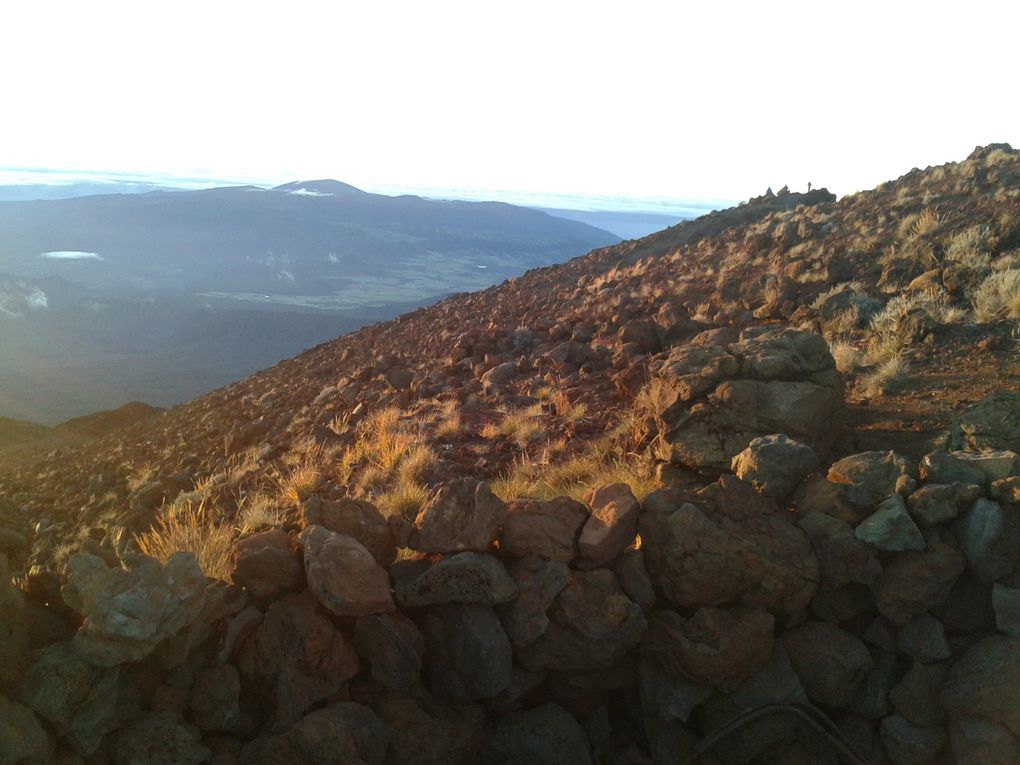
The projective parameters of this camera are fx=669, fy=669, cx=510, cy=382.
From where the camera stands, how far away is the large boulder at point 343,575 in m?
4.04

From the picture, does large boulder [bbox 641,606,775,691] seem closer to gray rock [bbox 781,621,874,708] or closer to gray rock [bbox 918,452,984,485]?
gray rock [bbox 781,621,874,708]

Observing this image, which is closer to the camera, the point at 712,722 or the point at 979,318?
the point at 712,722

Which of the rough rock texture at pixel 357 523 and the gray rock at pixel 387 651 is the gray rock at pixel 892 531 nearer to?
the gray rock at pixel 387 651

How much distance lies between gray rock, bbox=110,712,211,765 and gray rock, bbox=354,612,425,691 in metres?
0.98

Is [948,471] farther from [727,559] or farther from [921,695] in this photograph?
[727,559]

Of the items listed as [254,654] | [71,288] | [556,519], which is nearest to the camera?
[254,654]

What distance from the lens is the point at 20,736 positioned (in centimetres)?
321

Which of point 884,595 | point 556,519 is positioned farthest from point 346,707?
point 884,595

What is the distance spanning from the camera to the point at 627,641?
4.34m

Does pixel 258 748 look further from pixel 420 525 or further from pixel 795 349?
pixel 795 349

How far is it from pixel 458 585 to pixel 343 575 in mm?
715

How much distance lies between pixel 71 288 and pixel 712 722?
205 m

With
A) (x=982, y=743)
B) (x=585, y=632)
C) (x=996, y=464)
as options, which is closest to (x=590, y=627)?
(x=585, y=632)

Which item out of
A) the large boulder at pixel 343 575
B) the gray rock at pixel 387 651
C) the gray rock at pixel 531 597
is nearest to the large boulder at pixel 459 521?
the gray rock at pixel 531 597
